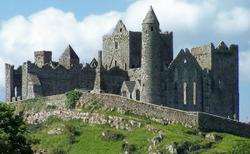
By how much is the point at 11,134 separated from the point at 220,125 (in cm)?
2468

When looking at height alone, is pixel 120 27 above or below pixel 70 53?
above

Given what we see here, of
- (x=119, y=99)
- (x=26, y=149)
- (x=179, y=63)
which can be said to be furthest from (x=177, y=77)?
(x=26, y=149)

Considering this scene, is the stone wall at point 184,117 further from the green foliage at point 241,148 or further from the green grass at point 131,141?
the green foliage at point 241,148

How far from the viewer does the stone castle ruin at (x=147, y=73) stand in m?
116

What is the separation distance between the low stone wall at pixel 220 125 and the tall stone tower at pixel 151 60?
13.6 metres

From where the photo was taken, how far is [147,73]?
115 m

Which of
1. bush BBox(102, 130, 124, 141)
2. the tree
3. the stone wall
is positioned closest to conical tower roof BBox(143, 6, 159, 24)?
the stone wall

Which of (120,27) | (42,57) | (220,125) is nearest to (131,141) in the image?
(220,125)

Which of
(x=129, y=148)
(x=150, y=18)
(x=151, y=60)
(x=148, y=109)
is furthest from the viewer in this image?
(x=150, y=18)

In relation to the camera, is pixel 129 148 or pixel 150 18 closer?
pixel 129 148

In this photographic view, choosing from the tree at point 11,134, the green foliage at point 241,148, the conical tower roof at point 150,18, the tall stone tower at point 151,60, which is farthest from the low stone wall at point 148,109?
the tree at point 11,134

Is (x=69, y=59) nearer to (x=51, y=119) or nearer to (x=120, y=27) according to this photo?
(x=120, y=27)

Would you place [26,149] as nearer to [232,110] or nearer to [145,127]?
[145,127]

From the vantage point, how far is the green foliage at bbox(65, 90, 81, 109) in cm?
10831
